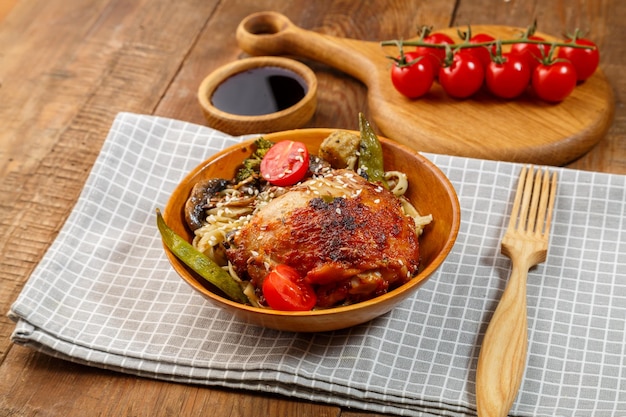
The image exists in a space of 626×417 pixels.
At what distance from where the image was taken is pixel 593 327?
296cm

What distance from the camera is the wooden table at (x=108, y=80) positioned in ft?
10.0

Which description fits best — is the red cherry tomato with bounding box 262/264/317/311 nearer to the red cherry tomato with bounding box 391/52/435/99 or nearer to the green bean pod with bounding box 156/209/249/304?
the green bean pod with bounding box 156/209/249/304

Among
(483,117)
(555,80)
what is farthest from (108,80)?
(555,80)

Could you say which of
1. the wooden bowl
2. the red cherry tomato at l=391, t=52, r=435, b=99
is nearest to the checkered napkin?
the wooden bowl

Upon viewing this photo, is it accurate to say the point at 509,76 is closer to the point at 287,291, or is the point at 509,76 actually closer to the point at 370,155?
the point at 370,155

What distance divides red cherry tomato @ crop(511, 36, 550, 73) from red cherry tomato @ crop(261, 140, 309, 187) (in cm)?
160

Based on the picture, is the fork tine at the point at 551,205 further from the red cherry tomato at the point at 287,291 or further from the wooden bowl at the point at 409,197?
the red cherry tomato at the point at 287,291

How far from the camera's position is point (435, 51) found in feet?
14.0

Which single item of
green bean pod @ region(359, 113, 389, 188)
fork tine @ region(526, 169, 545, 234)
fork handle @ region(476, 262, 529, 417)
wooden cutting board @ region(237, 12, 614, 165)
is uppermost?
green bean pod @ region(359, 113, 389, 188)

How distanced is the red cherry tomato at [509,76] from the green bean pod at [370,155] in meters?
1.10

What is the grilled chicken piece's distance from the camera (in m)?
2.69

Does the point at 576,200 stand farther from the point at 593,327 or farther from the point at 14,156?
the point at 14,156

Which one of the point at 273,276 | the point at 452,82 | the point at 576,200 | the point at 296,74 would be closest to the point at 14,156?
the point at 296,74

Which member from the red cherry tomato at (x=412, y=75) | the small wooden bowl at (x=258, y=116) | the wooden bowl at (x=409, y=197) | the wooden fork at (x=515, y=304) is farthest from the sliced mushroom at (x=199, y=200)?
the red cherry tomato at (x=412, y=75)
